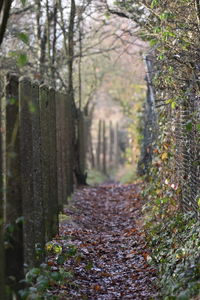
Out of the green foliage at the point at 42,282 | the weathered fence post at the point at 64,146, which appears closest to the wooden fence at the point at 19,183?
the green foliage at the point at 42,282

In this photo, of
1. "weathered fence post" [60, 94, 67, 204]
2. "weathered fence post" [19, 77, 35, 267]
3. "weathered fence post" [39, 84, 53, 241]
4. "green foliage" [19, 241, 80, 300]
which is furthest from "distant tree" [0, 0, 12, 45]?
"weathered fence post" [60, 94, 67, 204]

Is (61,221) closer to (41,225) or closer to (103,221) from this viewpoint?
(103,221)

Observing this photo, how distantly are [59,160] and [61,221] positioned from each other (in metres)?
1.29

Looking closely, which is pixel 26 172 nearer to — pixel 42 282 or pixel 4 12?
pixel 42 282

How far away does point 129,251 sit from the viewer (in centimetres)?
830

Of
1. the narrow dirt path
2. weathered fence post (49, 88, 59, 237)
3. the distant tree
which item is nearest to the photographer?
the distant tree

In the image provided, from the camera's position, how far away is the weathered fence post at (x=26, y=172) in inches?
209

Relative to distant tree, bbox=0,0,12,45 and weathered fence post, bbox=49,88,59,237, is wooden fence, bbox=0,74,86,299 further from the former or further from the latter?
weathered fence post, bbox=49,88,59,237

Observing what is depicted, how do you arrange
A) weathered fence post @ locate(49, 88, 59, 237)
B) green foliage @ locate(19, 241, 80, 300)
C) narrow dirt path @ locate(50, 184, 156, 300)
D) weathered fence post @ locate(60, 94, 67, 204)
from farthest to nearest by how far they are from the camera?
weathered fence post @ locate(60, 94, 67, 204) < weathered fence post @ locate(49, 88, 59, 237) < narrow dirt path @ locate(50, 184, 156, 300) < green foliage @ locate(19, 241, 80, 300)

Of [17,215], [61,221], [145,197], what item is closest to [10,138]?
[17,215]

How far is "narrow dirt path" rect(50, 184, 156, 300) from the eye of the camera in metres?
6.27

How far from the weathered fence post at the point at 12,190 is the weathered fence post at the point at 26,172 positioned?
260 millimetres

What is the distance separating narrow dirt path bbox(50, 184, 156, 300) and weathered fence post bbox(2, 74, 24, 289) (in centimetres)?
73

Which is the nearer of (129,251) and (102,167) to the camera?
(129,251)
